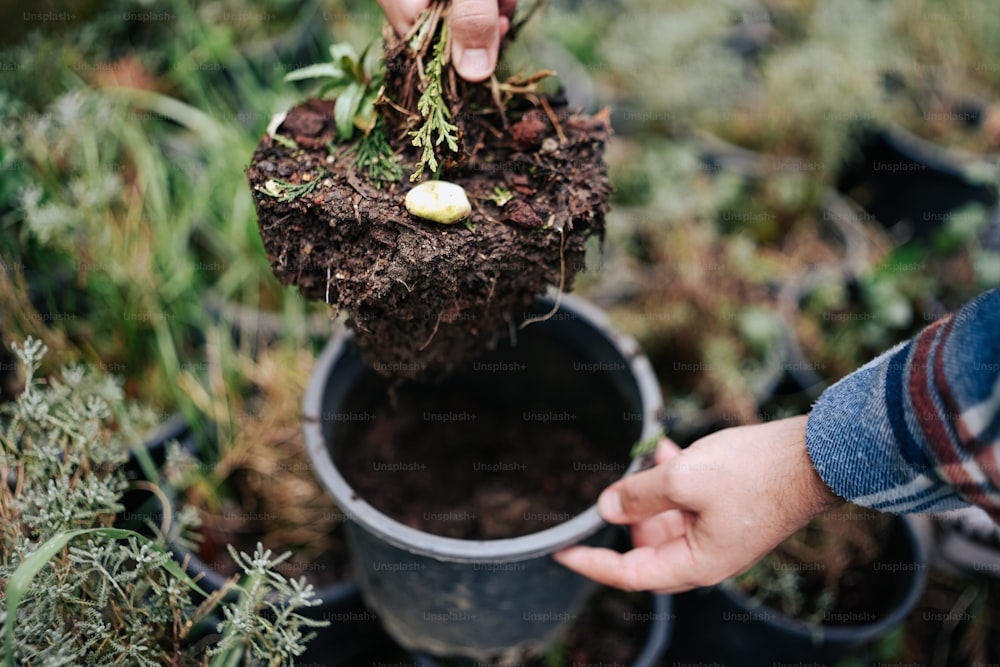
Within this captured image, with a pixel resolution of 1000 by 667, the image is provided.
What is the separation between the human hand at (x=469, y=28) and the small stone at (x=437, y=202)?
0.62ft

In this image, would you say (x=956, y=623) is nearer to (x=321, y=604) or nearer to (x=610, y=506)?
(x=610, y=506)

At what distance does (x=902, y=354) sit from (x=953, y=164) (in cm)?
211

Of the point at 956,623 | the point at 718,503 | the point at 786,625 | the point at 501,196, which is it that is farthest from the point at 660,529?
the point at 956,623

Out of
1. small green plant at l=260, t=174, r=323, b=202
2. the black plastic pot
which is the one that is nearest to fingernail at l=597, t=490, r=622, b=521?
small green plant at l=260, t=174, r=323, b=202

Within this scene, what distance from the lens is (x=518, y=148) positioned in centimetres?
110

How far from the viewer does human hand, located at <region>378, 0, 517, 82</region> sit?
3.22 ft

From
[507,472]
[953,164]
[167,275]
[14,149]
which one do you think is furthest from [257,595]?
[953,164]

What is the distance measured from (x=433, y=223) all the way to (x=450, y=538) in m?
0.58

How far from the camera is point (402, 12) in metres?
1.08

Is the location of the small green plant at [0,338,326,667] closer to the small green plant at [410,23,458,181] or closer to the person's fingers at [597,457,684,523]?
the person's fingers at [597,457,684,523]

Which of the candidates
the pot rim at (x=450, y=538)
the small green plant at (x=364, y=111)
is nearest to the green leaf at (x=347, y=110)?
the small green plant at (x=364, y=111)

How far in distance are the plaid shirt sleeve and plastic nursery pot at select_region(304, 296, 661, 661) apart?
0.36 meters

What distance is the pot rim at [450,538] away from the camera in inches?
44.1

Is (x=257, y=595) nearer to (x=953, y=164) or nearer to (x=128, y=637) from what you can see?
(x=128, y=637)
